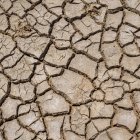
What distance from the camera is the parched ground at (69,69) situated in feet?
11.0

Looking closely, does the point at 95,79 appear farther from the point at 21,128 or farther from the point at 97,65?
the point at 21,128

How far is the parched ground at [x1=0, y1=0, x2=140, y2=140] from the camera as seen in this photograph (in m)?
3.34

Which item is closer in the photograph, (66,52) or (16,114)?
(16,114)

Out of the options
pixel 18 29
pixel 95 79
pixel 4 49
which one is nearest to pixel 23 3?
pixel 18 29

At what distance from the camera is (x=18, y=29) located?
155 inches

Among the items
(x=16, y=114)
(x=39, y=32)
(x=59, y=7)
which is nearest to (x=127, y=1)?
(x=59, y=7)

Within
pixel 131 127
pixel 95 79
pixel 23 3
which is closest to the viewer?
pixel 131 127

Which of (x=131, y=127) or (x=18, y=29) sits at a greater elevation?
(x=18, y=29)

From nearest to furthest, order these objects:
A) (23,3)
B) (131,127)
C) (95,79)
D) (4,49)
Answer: (131,127) → (95,79) → (4,49) → (23,3)

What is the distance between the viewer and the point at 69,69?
3625 millimetres

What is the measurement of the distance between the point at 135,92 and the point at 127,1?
3.31ft

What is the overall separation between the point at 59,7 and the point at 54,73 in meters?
0.75

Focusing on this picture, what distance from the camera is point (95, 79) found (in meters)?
3.54

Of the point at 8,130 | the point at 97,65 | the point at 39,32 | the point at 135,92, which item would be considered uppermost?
the point at 39,32
